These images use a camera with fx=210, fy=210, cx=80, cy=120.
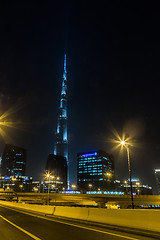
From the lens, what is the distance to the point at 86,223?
54.0 feet

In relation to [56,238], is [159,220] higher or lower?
higher

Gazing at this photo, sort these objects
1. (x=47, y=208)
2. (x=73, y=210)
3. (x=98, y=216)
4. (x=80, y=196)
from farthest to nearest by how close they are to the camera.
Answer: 1. (x=80, y=196)
2. (x=47, y=208)
3. (x=73, y=210)
4. (x=98, y=216)

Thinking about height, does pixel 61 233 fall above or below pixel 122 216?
below

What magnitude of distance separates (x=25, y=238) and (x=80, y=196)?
71.7 m

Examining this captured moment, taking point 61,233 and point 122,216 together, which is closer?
point 61,233

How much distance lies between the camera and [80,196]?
258 feet

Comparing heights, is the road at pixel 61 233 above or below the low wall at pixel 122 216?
below

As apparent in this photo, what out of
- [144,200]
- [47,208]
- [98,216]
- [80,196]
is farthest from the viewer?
[80,196]

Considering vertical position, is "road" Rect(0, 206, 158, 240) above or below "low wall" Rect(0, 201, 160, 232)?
below

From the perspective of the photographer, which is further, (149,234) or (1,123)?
(1,123)

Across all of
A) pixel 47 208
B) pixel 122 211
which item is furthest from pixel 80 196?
pixel 122 211

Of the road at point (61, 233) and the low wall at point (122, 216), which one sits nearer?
the road at point (61, 233)

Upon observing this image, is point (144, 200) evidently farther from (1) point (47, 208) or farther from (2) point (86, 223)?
(2) point (86, 223)

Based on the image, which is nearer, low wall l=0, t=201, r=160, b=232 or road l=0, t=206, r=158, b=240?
road l=0, t=206, r=158, b=240
